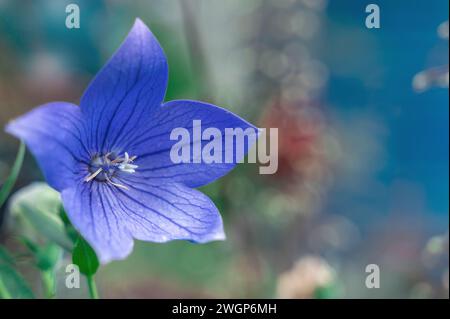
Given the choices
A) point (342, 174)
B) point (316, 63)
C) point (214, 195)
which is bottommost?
point (214, 195)

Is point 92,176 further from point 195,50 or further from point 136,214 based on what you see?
point 195,50

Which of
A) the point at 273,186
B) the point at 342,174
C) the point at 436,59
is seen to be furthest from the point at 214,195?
the point at 436,59

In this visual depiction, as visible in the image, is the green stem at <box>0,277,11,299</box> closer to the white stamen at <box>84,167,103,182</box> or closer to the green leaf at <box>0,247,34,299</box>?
the green leaf at <box>0,247,34,299</box>

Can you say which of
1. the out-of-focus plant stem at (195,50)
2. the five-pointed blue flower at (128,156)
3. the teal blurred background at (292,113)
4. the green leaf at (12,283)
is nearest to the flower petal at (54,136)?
the five-pointed blue flower at (128,156)

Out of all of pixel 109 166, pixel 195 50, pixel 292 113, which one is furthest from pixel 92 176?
pixel 195 50

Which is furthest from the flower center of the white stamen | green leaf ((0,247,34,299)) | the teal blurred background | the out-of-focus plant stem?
the out-of-focus plant stem

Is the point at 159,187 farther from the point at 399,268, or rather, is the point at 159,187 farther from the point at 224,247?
the point at 399,268
